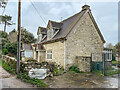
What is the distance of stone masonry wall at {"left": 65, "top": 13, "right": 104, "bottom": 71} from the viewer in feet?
40.2

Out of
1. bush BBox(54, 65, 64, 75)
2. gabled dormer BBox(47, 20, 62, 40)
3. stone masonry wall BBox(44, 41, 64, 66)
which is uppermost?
gabled dormer BBox(47, 20, 62, 40)

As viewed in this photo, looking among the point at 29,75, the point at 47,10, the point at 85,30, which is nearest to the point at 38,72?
the point at 29,75

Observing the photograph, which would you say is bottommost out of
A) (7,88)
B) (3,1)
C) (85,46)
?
(7,88)

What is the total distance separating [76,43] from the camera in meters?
12.8

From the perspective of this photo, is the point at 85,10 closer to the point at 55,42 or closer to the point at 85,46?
the point at 85,46

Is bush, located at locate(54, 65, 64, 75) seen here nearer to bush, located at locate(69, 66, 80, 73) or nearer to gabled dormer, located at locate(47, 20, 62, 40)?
bush, located at locate(69, 66, 80, 73)

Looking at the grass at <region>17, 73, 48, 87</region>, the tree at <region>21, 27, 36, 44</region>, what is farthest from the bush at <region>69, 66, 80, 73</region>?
the tree at <region>21, 27, 36, 44</region>

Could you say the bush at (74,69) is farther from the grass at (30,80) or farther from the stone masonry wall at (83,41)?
the grass at (30,80)

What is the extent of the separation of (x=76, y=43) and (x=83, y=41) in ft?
3.99

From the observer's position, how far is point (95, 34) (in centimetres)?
1462

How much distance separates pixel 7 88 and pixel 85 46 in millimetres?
10378

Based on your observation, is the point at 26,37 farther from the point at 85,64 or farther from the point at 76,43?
the point at 85,64

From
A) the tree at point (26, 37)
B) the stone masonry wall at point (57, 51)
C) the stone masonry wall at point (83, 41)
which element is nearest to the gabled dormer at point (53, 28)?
the stone masonry wall at point (57, 51)

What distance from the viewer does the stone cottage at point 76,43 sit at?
1196cm
